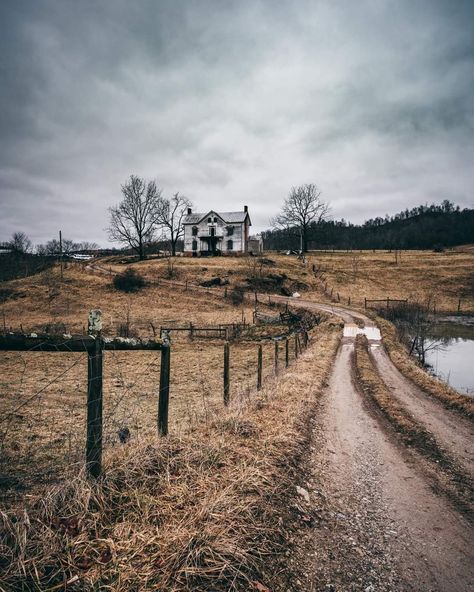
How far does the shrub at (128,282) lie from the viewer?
43.8 metres

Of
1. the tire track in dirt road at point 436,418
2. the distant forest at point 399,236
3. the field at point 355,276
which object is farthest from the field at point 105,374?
the distant forest at point 399,236

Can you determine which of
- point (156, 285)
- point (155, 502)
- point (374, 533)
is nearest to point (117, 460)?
point (155, 502)

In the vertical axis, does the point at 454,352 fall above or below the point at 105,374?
below

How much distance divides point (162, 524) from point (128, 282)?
4354cm

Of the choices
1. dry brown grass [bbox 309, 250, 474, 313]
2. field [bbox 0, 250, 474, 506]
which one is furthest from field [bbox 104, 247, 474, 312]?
field [bbox 0, 250, 474, 506]

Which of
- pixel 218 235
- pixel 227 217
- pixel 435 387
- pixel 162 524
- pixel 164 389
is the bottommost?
pixel 435 387

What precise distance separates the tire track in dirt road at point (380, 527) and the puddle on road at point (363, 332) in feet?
65.4

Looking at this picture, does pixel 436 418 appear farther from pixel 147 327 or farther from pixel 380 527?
pixel 147 327

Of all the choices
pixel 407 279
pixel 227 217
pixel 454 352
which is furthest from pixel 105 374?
pixel 227 217

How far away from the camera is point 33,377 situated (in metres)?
15.0

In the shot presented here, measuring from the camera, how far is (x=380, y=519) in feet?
13.9

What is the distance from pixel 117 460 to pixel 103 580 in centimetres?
153

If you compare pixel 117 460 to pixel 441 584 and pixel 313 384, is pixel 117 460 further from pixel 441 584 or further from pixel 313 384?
pixel 313 384

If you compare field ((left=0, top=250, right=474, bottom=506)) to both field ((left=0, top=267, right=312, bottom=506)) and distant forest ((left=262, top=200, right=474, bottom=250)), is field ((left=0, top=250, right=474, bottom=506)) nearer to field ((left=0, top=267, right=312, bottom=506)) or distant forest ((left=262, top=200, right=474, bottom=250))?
field ((left=0, top=267, right=312, bottom=506))
